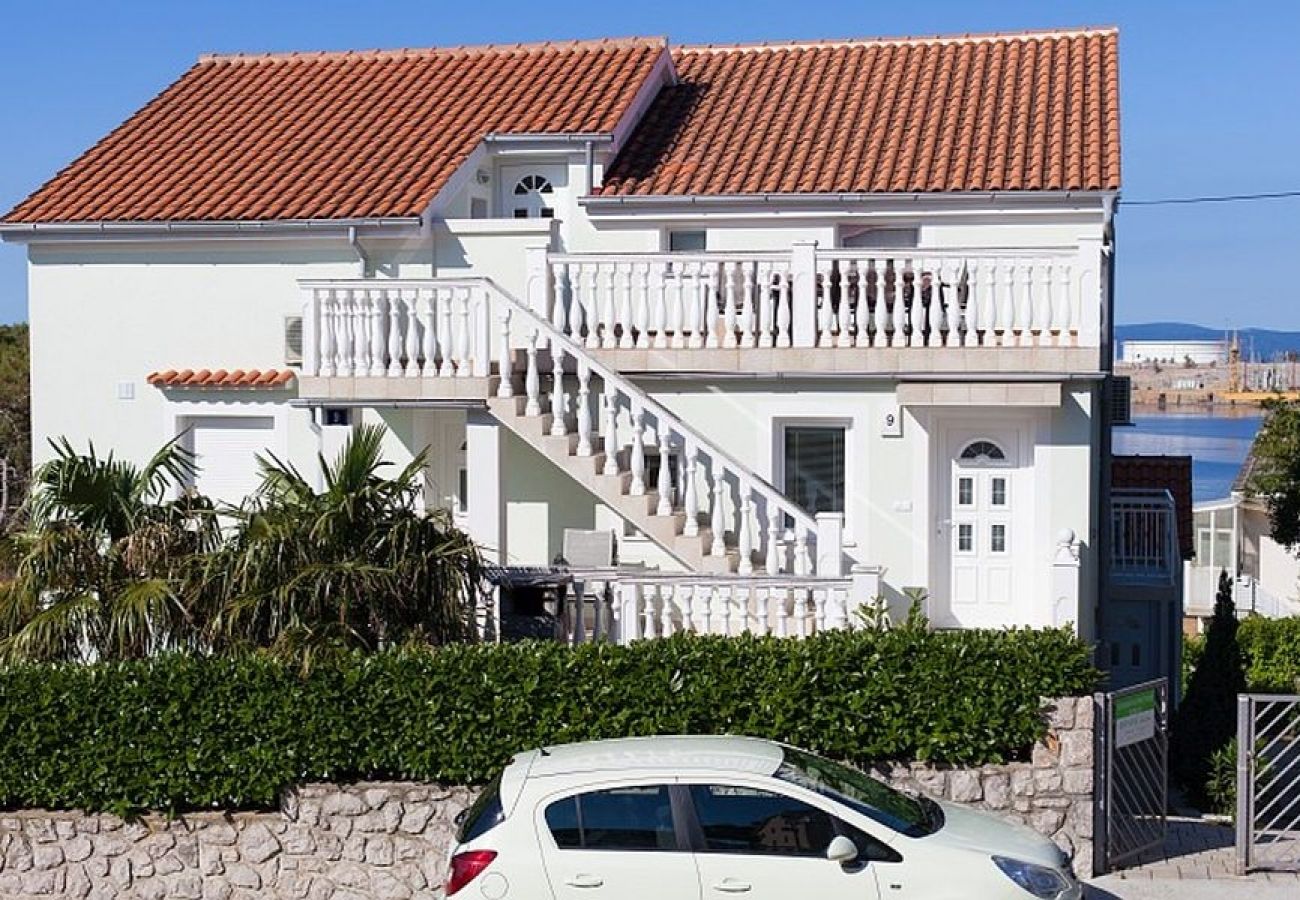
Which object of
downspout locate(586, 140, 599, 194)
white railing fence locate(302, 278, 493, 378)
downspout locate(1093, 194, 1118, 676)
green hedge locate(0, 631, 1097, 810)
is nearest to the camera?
green hedge locate(0, 631, 1097, 810)

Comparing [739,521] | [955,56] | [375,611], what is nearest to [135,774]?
[375,611]

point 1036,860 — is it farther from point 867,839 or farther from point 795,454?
point 795,454

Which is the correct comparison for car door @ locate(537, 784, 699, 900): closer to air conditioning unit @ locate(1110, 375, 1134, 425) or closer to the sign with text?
the sign with text

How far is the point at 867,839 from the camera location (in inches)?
425

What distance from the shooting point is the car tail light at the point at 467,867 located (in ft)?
35.2

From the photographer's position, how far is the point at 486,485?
17375mm

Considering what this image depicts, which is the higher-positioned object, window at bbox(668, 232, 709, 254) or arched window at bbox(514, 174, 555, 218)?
arched window at bbox(514, 174, 555, 218)

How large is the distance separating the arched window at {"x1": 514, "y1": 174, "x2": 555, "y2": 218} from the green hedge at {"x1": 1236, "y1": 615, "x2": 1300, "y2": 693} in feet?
50.2

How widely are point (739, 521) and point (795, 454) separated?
7.47 ft

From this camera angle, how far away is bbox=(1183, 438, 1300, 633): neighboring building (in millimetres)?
48469

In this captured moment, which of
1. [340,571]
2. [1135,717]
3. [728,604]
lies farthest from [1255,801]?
[340,571]

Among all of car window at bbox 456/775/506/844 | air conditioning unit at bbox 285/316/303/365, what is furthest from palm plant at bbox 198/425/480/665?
air conditioning unit at bbox 285/316/303/365

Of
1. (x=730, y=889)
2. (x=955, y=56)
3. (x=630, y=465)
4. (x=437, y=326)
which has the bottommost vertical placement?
(x=730, y=889)

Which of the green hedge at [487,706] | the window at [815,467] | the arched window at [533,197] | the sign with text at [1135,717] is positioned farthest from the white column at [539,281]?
the sign with text at [1135,717]
